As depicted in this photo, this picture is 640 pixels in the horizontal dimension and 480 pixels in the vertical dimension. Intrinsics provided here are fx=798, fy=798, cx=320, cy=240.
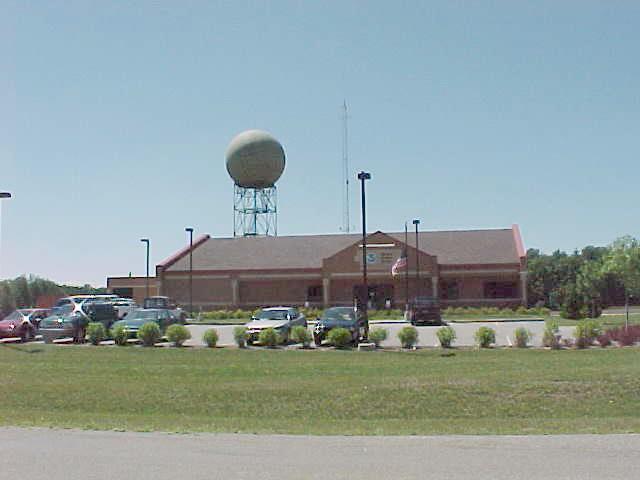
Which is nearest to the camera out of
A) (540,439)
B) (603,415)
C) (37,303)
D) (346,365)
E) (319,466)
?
(319,466)

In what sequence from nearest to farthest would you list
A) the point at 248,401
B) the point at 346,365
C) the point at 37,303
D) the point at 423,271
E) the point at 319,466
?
the point at 319,466 < the point at 248,401 < the point at 346,365 < the point at 423,271 < the point at 37,303

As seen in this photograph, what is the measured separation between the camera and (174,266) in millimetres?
66938

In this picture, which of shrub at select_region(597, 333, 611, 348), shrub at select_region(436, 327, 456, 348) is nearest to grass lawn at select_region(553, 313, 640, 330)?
shrub at select_region(597, 333, 611, 348)

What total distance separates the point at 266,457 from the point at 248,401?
7282 mm

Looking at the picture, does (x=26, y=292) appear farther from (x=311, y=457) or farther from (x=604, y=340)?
(x=311, y=457)

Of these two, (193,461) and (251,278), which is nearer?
(193,461)

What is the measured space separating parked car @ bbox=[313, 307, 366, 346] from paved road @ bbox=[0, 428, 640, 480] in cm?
1737

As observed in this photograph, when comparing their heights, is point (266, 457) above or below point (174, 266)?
below

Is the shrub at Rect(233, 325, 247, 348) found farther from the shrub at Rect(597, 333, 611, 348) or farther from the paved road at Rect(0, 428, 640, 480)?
the paved road at Rect(0, 428, 640, 480)

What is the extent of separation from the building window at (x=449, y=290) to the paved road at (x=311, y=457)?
51309 millimetres

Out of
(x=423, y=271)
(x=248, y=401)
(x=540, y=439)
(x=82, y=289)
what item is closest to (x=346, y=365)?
(x=248, y=401)

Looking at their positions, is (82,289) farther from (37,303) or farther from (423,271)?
(423,271)

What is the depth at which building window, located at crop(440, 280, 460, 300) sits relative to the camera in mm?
61469

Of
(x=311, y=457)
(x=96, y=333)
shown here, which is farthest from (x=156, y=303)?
(x=311, y=457)
